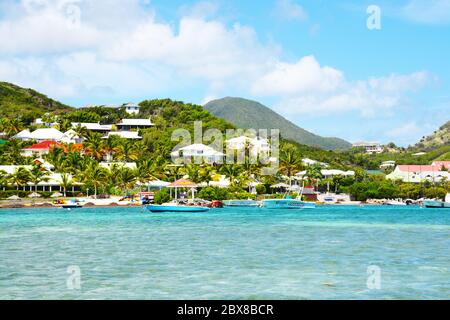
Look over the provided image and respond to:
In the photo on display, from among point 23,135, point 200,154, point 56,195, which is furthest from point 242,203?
point 23,135

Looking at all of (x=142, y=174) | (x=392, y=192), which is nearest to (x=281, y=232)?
(x=142, y=174)

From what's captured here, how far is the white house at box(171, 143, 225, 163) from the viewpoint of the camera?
115 metres

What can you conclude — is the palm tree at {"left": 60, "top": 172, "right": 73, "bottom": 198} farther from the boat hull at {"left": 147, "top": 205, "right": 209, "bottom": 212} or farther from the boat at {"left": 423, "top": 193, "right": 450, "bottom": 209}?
the boat at {"left": 423, "top": 193, "right": 450, "bottom": 209}

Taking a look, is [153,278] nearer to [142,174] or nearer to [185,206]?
[185,206]

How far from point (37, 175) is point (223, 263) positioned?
227 feet

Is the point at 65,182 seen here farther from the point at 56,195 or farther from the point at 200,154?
the point at 200,154

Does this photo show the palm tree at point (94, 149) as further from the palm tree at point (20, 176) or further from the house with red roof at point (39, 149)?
the palm tree at point (20, 176)

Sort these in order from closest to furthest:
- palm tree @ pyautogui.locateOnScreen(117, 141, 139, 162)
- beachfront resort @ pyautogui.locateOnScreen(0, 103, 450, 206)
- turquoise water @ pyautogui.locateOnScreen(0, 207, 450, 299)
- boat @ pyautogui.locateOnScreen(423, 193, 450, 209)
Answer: turquoise water @ pyautogui.locateOnScreen(0, 207, 450, 299)
beachfront resort @ pyautogui.locateOnScreen(0, 103, 450, 206)
boat @ pyautogui.locateOnScreen(423, 193, 450, 209)
palm tree @ pyautogui.locateOnScreen(117, 141, 139, 162)

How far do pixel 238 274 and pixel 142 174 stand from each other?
73.5m

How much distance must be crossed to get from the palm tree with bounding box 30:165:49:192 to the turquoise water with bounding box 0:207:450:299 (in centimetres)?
4645

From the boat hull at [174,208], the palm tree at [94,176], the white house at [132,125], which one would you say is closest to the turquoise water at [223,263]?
the boat hull at [174,208]

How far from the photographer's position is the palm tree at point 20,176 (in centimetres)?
9019

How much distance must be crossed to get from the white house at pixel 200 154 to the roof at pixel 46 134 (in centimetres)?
2828

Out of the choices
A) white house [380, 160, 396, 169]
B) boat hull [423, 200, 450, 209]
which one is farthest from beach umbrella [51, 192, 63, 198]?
white house [380, 160, 396, 169]
